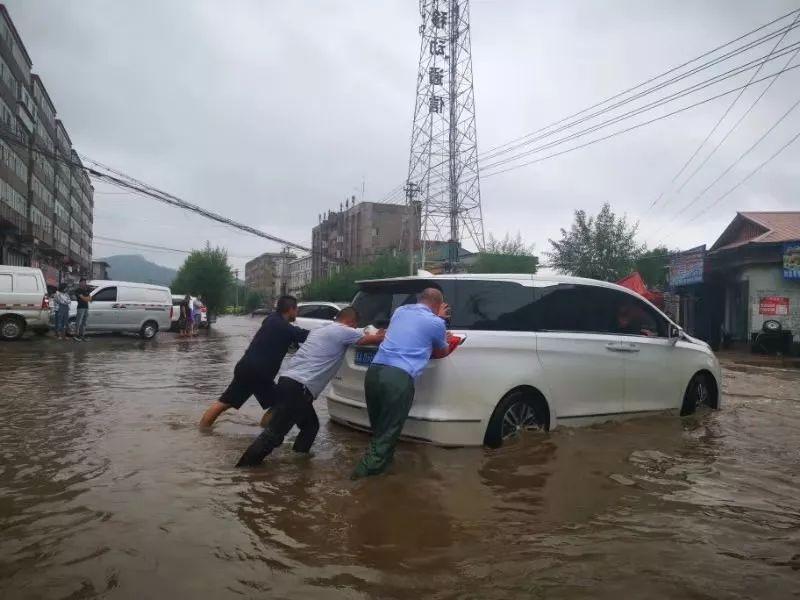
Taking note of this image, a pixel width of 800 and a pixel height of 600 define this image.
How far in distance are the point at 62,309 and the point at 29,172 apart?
3489 centimetres

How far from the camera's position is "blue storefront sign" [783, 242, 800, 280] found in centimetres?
2022

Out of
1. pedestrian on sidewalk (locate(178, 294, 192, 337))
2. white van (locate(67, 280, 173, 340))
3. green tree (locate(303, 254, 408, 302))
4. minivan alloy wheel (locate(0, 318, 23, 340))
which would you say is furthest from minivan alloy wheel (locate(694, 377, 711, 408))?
green tree (locate(303, 254, 408, 302))

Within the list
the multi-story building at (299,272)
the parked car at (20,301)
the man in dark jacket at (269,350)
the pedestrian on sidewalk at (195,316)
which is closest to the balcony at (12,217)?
the pedestrian on sidewalk at (195,316)

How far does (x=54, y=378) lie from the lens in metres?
10.0

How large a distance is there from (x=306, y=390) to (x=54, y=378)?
22.2 ft

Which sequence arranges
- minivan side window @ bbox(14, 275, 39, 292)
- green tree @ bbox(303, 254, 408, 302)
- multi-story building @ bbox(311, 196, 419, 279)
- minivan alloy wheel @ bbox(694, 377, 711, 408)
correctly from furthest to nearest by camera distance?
multi-story building @ bbox(311, 196, 419, 279) → green tree @ bbox(303, 254, 408, 302) → minivan side window @ bbox(14, 275, 39, 292) → minivan alloy wheel @ bbox(694, 377, 711, 408)

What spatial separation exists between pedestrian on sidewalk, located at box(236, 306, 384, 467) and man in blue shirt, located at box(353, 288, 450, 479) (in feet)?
1.81

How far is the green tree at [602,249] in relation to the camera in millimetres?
33250

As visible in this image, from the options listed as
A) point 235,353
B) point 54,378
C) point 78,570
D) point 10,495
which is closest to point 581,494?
point 78,570

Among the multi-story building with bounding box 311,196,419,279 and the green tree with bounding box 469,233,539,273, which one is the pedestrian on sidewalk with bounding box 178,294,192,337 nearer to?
the green tree with bounding box 469,233,539,273

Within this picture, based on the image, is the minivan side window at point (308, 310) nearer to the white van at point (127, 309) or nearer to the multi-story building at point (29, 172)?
the white van at point (127, 309)

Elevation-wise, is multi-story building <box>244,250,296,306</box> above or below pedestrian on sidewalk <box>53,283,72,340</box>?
above

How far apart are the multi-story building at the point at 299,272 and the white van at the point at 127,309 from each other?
103 m

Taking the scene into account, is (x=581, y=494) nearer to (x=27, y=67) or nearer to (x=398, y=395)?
(x=398, y=395)
